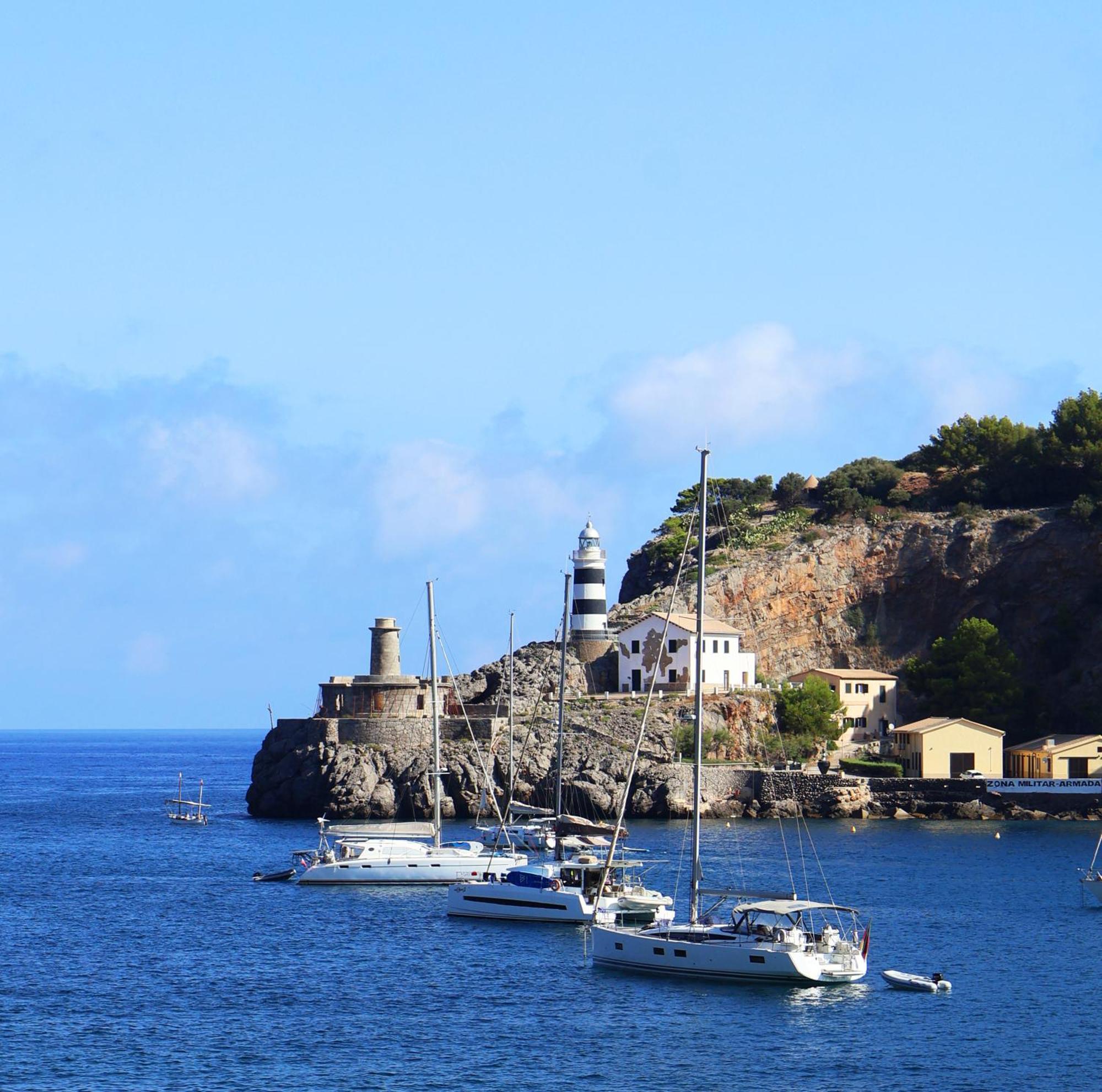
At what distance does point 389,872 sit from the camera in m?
64.0

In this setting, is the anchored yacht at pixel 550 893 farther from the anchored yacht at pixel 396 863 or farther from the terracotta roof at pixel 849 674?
the terracotta roof at pixel 849 674

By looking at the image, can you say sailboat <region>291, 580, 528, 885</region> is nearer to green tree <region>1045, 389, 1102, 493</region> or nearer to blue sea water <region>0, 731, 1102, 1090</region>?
blue sea water <region>0, 731, 1102, 1090</region>

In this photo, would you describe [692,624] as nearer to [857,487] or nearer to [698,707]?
[857,487]

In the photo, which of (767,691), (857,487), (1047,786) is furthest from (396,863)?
(857,487)

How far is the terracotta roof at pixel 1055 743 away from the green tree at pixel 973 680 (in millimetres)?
3322

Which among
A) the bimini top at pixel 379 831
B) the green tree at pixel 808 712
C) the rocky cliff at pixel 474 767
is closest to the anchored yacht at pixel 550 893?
the bimini top at pixel 379 831

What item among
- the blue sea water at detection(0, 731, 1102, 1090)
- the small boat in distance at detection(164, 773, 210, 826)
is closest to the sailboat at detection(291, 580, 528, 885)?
the blue sea water at detection(0, 731, 1102, 1090)

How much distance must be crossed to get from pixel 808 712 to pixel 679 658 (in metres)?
9.35

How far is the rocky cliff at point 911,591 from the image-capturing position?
10562 centimetres

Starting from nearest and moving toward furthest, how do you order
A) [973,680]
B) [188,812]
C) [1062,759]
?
[1062,759] < [188,812] < [973,680]

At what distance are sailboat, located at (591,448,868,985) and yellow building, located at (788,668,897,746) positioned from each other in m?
55.7

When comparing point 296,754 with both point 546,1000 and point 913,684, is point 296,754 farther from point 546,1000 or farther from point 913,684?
point 546,1000

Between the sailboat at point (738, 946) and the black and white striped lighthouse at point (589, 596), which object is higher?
the black and white striped lighthouse at point (589, 596)

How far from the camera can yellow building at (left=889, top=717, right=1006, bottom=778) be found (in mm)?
90812
